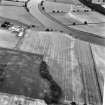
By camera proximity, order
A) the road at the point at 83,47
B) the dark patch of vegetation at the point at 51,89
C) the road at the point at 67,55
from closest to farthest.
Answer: the dark patch of vegetation at the point at 51,89 < the road at the point at 83,47 < the road at the point at 67,55

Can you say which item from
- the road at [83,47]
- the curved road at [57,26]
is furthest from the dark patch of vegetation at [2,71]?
the curved road at [57,26]

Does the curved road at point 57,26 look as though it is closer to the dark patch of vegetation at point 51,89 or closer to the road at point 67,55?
the road at point 67,55

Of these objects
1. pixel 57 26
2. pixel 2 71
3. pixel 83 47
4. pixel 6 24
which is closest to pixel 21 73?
pixel 2 71

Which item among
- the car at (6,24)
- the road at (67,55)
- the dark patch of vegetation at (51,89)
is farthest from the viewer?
Result: the car at (6,24)

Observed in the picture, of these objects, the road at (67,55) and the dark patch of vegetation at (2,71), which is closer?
the dark patch of vegetation at (2,71)

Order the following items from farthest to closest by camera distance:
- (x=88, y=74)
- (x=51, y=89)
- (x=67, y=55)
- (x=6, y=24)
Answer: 1. (x=6, y=24)
2. (x=67, y=55)
3. (x=88, y=74)
4. (x=51, y=89)

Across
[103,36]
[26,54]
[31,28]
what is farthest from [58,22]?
[26,54]

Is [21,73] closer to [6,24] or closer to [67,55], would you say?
[67,55]

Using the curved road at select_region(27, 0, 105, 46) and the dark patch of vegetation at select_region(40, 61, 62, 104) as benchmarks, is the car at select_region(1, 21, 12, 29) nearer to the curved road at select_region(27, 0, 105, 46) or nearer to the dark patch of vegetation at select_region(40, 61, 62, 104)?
the curved road at select_region(27, 0, 105, 46)

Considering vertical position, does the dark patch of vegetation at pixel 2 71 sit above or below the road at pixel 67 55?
above

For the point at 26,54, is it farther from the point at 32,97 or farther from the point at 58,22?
the point at 58,22
